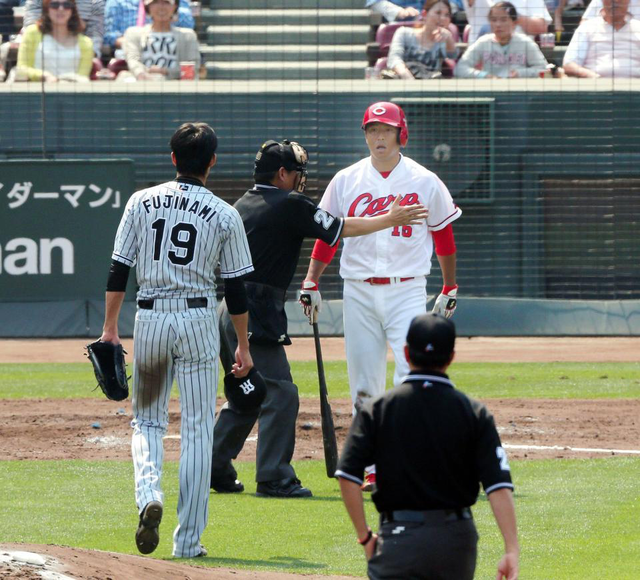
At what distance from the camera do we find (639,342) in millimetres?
14664

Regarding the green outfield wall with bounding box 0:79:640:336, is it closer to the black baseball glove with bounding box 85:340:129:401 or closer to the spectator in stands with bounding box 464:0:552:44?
the spectator in stands with bounding box 464:0:552:44

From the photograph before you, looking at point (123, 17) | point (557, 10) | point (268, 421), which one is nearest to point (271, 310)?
Result: point (268, 421)

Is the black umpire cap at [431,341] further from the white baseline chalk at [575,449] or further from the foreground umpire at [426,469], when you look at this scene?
the white baseline chalk at [575,449]

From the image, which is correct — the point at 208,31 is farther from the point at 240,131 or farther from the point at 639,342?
the point at 639,342

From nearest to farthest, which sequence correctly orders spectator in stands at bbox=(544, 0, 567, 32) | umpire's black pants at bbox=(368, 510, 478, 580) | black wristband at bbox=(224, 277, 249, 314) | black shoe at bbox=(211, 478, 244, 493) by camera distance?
umpire's black pants at bbox=(368, 510, 478, 580)
black wristband at bbox=(224, 277, 249, 314)
black shoe at bbox=(211, 478, 244, 493)
spectator in stands at bbox=(544, 0, 567, 32)

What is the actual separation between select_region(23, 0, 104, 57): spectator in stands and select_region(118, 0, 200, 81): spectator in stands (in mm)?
644

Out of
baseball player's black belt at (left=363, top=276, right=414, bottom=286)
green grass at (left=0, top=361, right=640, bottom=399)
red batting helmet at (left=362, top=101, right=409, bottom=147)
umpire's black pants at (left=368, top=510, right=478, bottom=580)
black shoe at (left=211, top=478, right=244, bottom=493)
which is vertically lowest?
green grass at (left=0, top=361, right=640, bottom=399)

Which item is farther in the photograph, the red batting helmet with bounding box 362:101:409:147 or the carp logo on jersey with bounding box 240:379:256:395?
the red batting helmet with bounding box 362:101:409:147

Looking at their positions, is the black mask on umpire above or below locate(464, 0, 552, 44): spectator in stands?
below

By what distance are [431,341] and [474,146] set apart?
12.8 metres

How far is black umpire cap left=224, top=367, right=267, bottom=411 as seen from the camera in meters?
5.42

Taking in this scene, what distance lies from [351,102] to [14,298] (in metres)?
5.06

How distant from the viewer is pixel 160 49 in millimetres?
16406

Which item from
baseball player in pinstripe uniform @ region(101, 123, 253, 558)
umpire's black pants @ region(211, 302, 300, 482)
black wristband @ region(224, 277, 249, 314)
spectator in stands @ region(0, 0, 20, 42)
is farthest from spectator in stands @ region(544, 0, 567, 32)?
black wristband @ region(224, 277, 249, 314)
